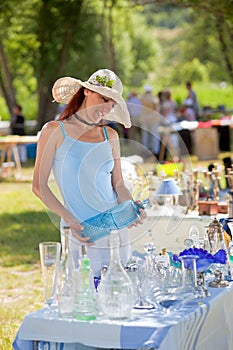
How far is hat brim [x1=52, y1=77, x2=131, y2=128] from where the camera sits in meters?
3.78

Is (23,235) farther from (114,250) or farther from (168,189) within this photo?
(114,250)

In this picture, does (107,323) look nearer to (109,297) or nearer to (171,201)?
(109,297)

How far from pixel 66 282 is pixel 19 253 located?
4.96 metres

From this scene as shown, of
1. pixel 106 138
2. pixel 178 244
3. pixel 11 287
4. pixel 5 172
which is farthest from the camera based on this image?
pixel 5 172

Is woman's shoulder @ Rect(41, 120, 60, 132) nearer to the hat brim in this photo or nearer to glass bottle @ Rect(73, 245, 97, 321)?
the hat brim

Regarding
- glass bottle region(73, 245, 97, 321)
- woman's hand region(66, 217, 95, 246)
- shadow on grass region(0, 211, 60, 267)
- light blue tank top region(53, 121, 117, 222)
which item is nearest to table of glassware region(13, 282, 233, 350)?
glass bottle region(73, 245, 97, 321)

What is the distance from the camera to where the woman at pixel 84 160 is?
3.68 metres

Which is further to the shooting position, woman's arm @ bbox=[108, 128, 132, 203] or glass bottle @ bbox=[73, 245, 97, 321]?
woman's arm @ bbox=[108, 128, 132, 203]

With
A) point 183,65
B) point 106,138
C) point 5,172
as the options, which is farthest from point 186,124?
point 183,65

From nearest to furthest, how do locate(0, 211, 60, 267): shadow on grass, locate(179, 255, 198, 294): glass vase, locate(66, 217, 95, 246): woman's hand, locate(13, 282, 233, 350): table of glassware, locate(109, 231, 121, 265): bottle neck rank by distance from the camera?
1. locate(13, 282, 233, 350): table of glassware
2. locate(109, 231, 121, 265): bottle neck
3. locate(179, 255, 198, 294): glass vase
4. locate(66, 217, 95, 246): woman's hand
5. locate(0, 211, 60, 267): shadow on grass

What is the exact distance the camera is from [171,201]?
5.92 metres

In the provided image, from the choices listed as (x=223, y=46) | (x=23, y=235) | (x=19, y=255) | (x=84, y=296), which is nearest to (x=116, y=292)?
(x=84, y=296)

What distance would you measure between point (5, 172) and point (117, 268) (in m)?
11.9

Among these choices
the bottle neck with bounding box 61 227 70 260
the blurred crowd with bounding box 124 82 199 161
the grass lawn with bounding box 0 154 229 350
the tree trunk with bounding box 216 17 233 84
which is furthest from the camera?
the blurred crowd with bounding box 124 82 199 161
